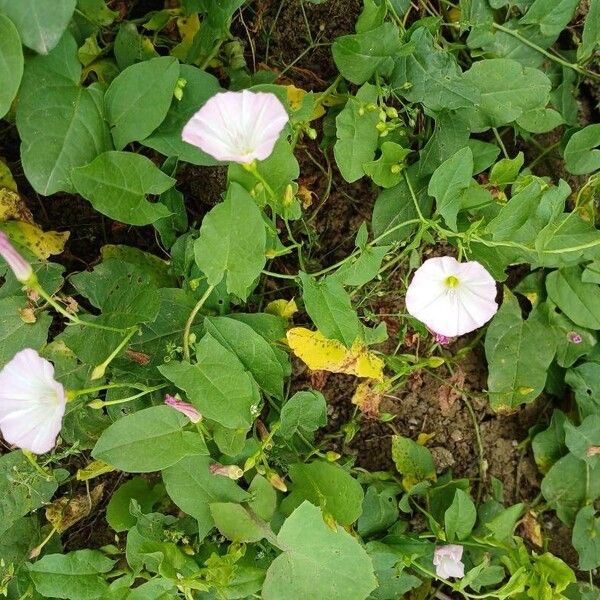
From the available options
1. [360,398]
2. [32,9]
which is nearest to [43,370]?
[32,9]

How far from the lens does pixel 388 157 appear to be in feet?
4.27

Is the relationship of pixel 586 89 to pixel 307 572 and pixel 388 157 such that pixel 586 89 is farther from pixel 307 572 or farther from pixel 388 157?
pixel 307 572

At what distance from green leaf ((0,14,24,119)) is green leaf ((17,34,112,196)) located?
0.07 m

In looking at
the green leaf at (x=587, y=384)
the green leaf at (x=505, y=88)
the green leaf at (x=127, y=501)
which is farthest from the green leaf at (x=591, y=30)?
the green leaf at (x=127, y=501)

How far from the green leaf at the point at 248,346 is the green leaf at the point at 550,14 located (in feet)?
2.69

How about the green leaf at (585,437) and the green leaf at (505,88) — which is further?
the green leaf at (585,437)

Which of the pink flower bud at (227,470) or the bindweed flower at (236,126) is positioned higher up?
the bindweed flower at (236,126)

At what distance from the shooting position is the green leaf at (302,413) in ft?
4.31

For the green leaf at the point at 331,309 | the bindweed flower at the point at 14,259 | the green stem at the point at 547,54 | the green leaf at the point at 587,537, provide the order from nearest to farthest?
the bindweed flower at the point at 14,259, the green leaf at the point at 331,309, the green stem at the point at 547,54, the green leaf at the point at 587,537

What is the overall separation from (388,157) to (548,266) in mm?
420

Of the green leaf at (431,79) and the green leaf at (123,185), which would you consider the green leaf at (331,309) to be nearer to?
the green leaf at (123,185)

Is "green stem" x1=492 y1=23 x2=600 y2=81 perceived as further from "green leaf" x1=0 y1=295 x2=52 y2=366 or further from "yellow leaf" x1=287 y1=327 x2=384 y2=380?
"green leaf" x1=0 y1=295 x2=52 y2=366

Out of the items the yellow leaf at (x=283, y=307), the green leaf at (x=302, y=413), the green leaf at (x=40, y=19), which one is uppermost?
the green leaf at (x=40, y=19)

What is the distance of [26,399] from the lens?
1.08m
